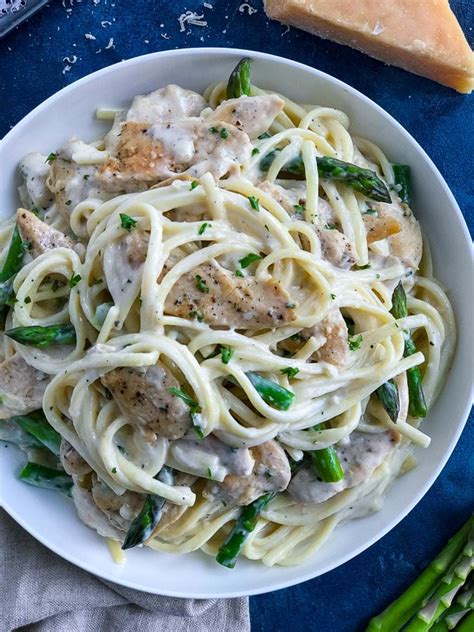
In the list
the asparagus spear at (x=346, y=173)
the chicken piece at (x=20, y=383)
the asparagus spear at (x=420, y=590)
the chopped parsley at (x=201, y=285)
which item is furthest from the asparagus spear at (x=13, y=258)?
the asparagus spear at (x=420, y=590)

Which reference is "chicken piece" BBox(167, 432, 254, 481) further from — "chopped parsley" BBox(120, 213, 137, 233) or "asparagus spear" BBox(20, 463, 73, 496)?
"chopped parsley" BBox(120, 213, 137, 233)

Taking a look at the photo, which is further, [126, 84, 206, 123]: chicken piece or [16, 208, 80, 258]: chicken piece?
[126, 84, 206, 123]: chicken piece

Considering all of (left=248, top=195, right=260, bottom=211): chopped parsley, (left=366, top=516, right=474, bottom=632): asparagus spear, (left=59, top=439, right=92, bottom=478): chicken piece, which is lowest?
(left=366, top=516, right=474, bottom=632): asparagus spear

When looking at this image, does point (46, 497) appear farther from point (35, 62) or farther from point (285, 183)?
point (35, 62)

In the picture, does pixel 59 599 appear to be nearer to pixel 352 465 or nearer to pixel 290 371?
pixel 352 465

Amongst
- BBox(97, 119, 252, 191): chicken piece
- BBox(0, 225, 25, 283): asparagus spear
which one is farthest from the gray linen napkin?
BBox(97, 119, 252, 191): chicken piece

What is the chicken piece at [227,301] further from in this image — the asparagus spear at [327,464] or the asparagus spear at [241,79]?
the asparagus spear at [241,79]

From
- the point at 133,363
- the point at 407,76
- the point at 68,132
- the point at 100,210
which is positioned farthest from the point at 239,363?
the point at 407,76
